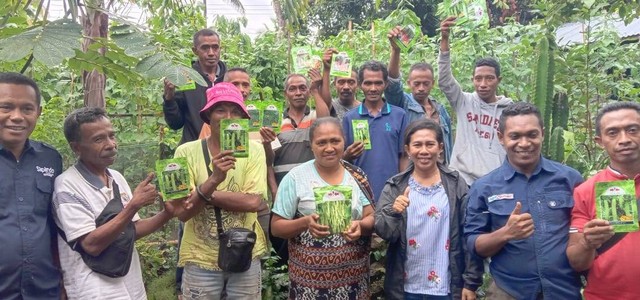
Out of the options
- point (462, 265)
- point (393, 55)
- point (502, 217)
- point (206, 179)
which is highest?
point (393, 55)

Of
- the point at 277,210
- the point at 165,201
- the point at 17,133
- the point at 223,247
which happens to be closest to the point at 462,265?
the point at 277,210

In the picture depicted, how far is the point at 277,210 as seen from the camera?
3.93 meters

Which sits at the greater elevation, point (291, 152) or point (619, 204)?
point (291, 152)

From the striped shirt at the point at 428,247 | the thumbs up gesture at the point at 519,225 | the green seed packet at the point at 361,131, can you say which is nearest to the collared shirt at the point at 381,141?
the green seed packet at the point at 361,131

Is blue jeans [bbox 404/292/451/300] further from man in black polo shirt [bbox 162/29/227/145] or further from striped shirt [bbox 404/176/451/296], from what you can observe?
man in black polo shirt [bbox 162/29/227/145]

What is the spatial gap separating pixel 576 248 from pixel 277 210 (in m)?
1.78

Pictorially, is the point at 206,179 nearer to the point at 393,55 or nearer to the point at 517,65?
the point at 393,55

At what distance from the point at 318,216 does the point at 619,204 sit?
160 centimetres

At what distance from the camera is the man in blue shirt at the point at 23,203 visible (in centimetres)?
303

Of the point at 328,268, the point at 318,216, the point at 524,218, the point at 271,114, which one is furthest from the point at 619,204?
the point at 271,114

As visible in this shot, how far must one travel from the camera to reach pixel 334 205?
11.7 feet

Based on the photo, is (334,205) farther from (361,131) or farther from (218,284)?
(361,131)

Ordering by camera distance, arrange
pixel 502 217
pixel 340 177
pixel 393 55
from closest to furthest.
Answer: pixel 502 217 → pixel 340 177 → pixel 393 55

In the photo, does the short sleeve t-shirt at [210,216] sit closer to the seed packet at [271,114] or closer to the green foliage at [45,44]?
the seed packet at [271,114]
